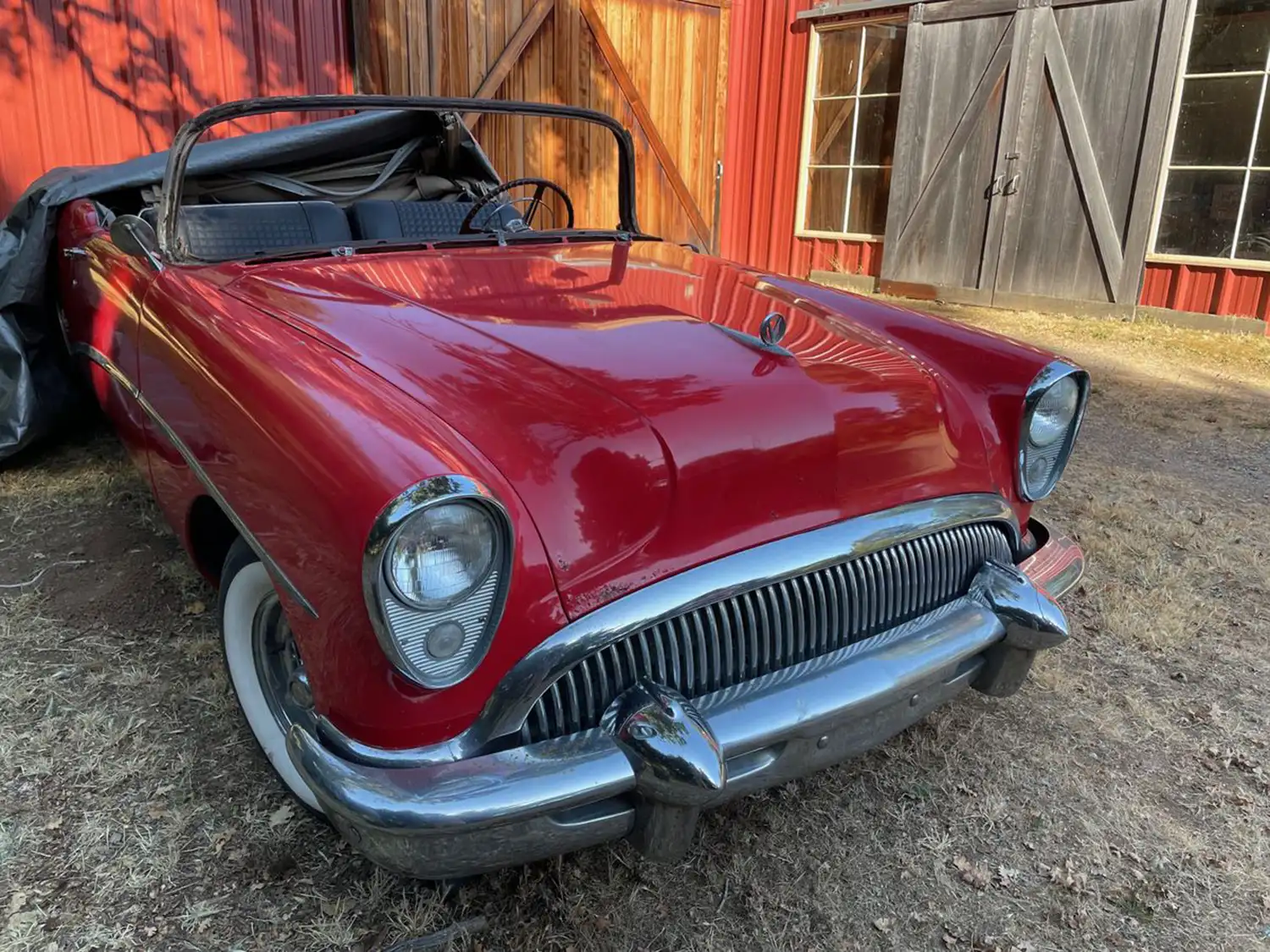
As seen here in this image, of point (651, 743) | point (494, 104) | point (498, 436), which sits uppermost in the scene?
point (494, 104)

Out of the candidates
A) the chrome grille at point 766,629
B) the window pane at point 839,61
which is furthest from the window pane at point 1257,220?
the chrome grille at point 766,629

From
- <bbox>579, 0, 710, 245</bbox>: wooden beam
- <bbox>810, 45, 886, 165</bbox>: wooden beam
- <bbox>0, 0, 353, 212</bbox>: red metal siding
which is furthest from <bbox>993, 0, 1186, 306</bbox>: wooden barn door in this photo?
<bbox>0, 0, 353, 212</bbox>: red metal siding

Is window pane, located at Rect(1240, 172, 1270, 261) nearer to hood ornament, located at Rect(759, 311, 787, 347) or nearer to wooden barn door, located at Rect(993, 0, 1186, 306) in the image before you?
wooden barn door, located at Rect(993, 0, 1186, 306)

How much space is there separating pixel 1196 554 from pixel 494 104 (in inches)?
113

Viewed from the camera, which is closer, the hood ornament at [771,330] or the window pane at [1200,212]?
the hood ornament at [771,330]

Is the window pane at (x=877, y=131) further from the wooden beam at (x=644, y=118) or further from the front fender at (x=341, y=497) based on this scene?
the front fender at (x=341, y=497)

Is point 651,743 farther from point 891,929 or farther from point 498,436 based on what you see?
point 891,929

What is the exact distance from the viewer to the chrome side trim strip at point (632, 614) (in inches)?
54.7

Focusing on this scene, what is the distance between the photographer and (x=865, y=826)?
2.01 meters

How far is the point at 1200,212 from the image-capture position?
23.2 ft

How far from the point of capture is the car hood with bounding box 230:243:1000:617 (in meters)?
1.51

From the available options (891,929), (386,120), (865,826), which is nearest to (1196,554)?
(865,826)

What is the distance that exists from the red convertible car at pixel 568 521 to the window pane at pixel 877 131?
7.02 meters

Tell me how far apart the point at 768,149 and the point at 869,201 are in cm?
116
